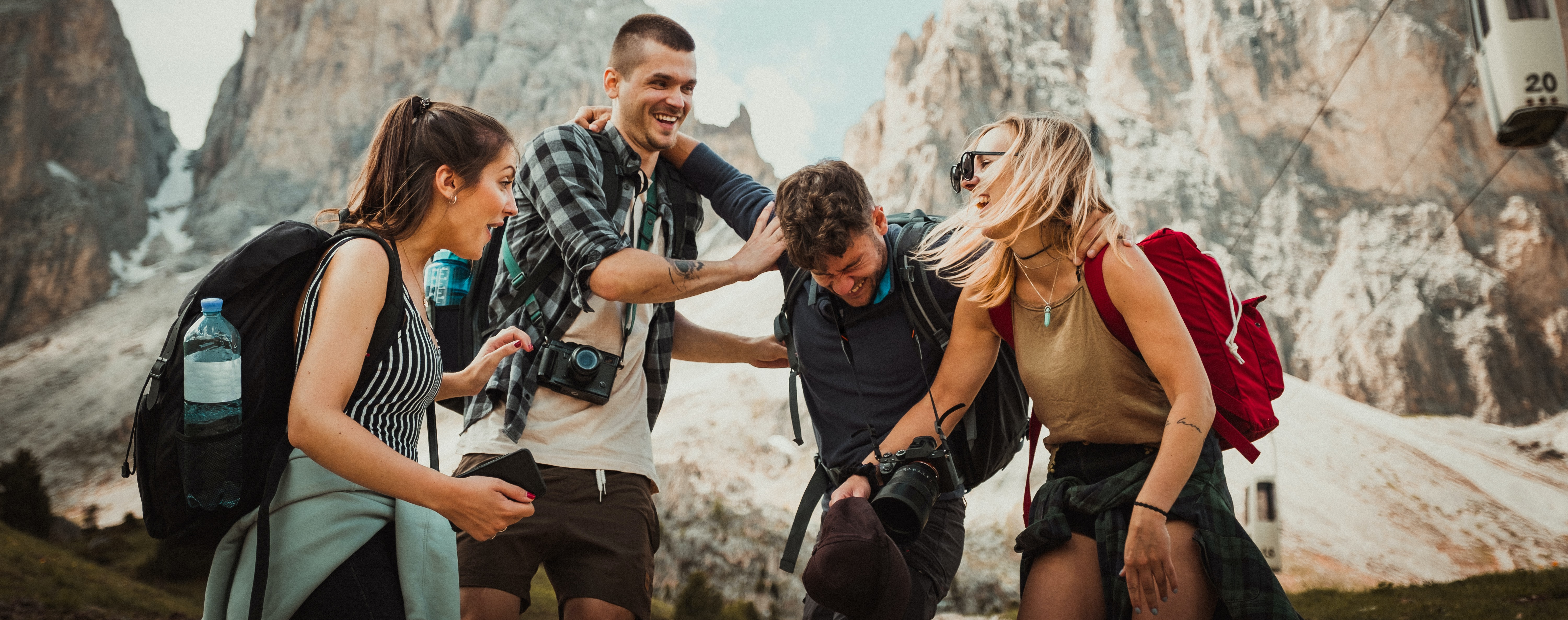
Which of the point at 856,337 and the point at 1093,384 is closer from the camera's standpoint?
the point at 1093,384

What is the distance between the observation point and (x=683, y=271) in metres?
3.03

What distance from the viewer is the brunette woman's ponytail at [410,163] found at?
2.22 meters

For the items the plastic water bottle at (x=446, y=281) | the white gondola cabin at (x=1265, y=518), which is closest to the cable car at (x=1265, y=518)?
the white gondola cabin at (x=1265, y=518)

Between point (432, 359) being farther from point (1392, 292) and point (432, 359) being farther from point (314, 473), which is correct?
point (1392, 292)

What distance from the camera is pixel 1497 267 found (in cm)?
2397

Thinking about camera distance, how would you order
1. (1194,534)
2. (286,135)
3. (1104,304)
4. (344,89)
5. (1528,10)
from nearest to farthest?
(1194,534), (1104,304), (1528,10), (286,135), (344,89)

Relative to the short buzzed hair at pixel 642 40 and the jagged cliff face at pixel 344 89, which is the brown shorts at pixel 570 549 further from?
the jagged cliff face at pixel 344 89

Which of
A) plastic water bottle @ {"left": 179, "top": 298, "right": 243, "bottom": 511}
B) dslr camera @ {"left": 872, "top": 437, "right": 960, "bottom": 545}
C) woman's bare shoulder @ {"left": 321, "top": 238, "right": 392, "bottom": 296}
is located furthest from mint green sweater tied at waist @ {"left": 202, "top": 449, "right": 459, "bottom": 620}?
dslr camera @ {"left": 872, "top": 437, "right": 960, "bottom": 545}

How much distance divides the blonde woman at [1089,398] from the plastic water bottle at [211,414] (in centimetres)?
184

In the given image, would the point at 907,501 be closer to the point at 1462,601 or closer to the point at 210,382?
the point at 210,382

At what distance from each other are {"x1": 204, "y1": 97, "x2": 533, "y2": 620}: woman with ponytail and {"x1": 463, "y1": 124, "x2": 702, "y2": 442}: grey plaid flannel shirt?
689 mm

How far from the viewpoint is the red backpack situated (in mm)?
2445

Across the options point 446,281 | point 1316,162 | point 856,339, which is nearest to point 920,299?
point 856,339

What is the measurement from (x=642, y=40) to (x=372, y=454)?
2115 millimetres
